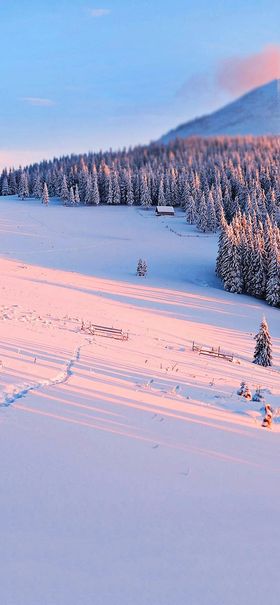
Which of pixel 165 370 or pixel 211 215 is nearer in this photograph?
pixel 165 370

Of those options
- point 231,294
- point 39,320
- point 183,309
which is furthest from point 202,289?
point 39,320

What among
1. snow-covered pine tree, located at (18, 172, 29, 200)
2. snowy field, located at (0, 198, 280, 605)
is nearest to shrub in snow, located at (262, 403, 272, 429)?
snowy field, located at (0, 198, 280, 605)

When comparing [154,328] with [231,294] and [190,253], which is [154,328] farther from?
[190,253]

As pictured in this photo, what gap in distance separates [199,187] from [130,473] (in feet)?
424

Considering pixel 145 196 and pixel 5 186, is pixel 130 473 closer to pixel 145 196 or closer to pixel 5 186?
pixel 145 196

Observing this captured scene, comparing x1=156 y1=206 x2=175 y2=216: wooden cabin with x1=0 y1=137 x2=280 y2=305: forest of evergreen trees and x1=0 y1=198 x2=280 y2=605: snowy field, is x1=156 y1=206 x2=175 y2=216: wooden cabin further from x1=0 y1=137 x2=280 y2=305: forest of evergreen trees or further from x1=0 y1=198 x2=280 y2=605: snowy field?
x1=0 y1=198 x2=280 y2=605: snowy field

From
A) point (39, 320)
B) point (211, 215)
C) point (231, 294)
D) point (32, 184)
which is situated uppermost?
point (32, 184)

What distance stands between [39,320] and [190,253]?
5837cm

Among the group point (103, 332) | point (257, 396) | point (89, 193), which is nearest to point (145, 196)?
point (89, 193)

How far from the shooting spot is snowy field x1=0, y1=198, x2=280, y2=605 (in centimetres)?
555

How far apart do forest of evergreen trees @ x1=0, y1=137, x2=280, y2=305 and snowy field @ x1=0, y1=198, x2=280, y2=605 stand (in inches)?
1697

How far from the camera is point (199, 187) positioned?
13062cm

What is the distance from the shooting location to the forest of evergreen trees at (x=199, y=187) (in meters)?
63.3

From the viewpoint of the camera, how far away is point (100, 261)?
6769cm
